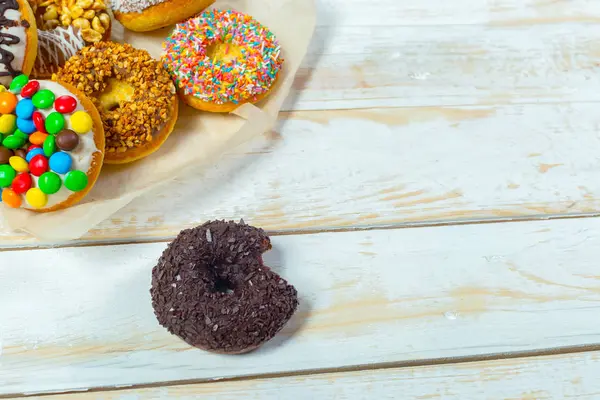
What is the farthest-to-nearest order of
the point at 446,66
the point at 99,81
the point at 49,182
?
the point at 446,66
the point at 99,81
the point at 49,182

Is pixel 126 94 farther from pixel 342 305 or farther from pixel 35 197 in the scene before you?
pixel 342 305

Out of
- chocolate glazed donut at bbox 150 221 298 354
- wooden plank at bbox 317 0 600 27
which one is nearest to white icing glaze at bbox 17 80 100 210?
chocolate glazed donut at bbox 150 221 298 354

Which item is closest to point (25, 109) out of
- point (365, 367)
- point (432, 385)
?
point (365, 367)

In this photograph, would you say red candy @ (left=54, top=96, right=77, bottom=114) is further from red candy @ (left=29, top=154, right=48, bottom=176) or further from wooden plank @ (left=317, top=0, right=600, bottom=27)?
wooden plank @ (left=317, top=0, right=600, bottom=27)

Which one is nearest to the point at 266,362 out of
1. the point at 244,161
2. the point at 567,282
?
the point at 244,161

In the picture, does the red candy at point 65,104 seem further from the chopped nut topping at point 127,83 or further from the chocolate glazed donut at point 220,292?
the chocolate glazed donut at point 220,292

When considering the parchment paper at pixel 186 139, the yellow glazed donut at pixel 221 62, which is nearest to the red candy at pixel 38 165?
the parchment paper at pixel 186 139

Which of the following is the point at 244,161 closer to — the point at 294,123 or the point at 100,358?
the point at 294,123
